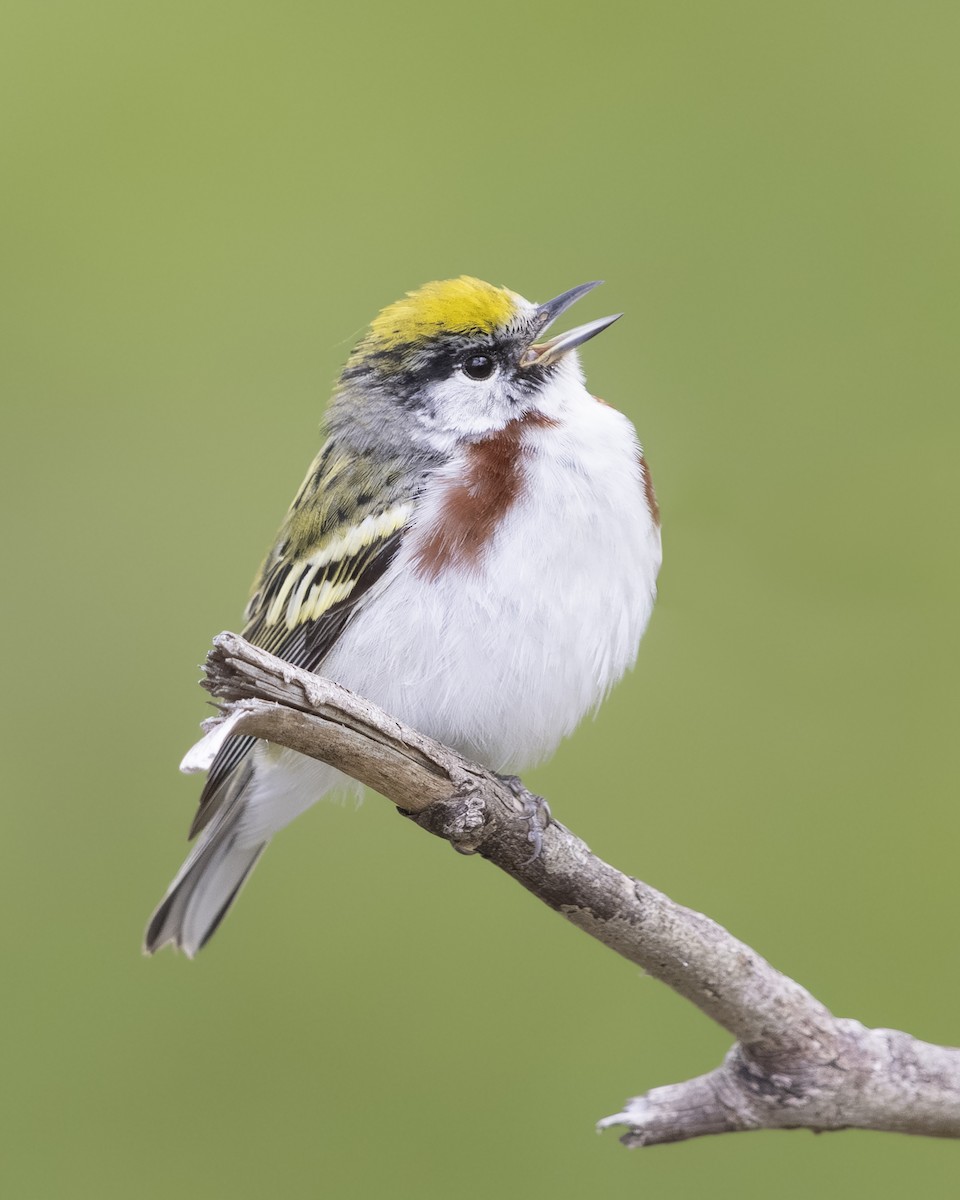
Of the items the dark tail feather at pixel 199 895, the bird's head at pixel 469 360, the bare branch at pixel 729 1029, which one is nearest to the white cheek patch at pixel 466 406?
the bird's head at pixel 469 360

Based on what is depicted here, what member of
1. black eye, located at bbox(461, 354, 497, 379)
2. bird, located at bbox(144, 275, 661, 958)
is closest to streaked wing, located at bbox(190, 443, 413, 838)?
bird, located at bbox(144, 275, 661, 958)

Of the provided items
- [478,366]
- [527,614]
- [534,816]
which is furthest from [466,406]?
[534,816]

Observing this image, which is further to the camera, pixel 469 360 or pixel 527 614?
pixel 469 360

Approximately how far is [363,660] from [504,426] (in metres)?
0.48

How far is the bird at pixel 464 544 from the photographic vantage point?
2.19 m

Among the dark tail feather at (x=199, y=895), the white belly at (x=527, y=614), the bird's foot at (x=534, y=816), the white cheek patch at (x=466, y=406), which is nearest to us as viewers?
the bird's foot at (x=534, y=816)

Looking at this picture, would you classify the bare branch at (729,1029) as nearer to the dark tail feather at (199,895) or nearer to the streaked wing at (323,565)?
the streaked wing at (323,565)

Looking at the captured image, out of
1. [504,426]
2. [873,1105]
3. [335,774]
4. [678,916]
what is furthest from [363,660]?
[873,1105]

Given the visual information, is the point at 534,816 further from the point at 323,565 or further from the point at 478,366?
the point at 478,366

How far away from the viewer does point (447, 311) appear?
7.84ft

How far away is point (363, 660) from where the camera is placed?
2246 mm

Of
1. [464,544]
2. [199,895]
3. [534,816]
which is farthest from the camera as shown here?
[199,895]

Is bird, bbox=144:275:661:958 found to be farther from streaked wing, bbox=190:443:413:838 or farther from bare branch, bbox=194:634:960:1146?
bare branch, bbox=194:634:960:1146

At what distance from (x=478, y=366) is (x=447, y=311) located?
11 cm
